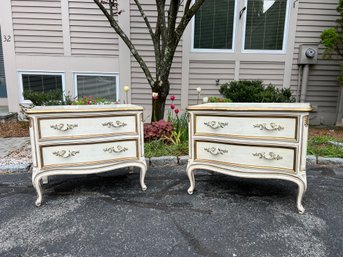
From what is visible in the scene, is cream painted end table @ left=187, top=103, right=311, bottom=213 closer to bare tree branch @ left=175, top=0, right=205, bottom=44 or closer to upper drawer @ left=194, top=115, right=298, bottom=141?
upper drawer @ left=194, top=115, right=298, bottom=141

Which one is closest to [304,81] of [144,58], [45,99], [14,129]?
[144,58]

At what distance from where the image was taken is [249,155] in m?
2.20

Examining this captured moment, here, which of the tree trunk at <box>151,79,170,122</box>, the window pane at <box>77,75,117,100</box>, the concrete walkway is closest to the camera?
the concrete walkway

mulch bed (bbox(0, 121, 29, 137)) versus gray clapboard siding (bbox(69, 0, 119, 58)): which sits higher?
gray clapboard siding (bbox(69, 0, 119, 58))

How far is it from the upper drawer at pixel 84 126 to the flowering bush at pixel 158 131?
140cm

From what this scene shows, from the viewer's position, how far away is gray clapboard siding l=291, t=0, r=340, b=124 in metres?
5.16

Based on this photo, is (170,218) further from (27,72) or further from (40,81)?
(27,72)

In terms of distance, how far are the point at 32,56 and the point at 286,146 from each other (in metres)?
5.38

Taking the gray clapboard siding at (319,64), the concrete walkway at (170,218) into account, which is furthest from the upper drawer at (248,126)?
the gray clapboard siding at (319,64)

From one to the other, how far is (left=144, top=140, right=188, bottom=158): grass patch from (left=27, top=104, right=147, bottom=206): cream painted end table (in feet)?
3.19

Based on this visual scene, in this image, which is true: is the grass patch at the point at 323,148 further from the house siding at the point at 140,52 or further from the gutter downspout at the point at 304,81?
the house siding at the point at 140,52

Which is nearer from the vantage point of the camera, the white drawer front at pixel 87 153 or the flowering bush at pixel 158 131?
the white drawer front at pixel 87 153

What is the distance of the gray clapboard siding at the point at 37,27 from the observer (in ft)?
16.4

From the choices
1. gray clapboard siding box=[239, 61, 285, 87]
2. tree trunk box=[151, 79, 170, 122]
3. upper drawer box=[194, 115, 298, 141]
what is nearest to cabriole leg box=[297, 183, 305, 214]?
upper drawer box=[194, 115, 298, 141]
